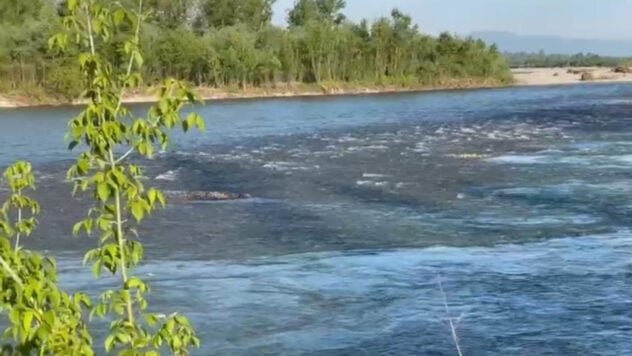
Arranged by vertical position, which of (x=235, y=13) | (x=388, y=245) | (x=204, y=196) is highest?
(x=235, y=13)

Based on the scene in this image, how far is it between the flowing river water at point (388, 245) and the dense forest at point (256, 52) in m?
41.8

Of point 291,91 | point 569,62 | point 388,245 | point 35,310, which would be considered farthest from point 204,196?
point 569,62

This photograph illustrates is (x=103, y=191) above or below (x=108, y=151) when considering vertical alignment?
below

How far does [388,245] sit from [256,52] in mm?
66087

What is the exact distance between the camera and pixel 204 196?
20109 millimetres

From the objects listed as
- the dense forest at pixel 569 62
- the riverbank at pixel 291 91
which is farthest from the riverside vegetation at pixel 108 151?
the dense forest at pixel 569 62

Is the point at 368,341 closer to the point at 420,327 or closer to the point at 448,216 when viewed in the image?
the point at 420,327

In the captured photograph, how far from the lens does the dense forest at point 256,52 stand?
234 feet

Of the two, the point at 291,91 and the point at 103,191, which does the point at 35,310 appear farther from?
the point at 291,91

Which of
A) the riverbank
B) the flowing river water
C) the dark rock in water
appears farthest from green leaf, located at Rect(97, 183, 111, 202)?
the riverbank

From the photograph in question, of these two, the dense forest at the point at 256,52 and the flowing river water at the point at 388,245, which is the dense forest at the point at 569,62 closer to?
the dense forest at the point at 256,52

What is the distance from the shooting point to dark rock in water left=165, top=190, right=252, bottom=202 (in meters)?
19.9

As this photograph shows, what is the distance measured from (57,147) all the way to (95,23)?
2986 cm

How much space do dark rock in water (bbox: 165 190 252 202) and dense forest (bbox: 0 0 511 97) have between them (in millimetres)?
47682
